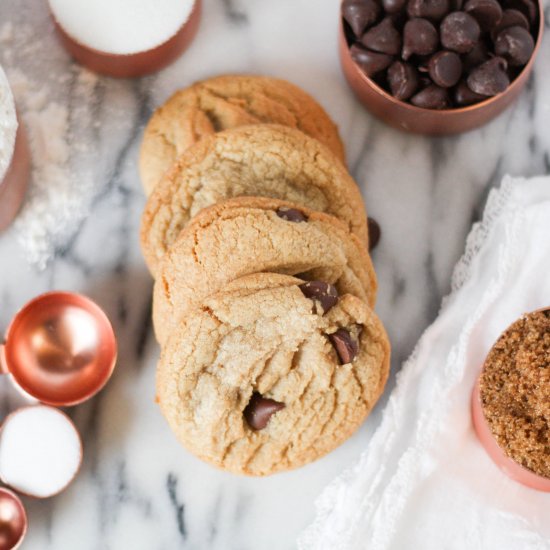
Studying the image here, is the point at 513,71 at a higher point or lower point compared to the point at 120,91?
higher

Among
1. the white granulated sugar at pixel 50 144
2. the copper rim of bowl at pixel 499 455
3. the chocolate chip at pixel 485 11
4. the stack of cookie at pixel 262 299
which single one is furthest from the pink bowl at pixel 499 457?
the white granulated sugar at pixel 50 144

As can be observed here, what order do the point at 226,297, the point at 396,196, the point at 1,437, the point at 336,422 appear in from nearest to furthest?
the point at 226,297
the point at 336,422
the point at 1,437
the point at 396,196

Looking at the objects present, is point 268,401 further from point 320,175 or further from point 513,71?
point 513,71

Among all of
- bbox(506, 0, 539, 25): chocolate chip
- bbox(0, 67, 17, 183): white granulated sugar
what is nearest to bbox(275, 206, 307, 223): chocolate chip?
bbox(0, 67, 17, 183): white granulated sugar

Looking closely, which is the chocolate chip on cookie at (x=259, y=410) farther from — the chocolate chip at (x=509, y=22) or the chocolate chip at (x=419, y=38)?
the chocolate chip at (x=509, y=22)

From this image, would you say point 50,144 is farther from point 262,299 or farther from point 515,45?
point 515,45

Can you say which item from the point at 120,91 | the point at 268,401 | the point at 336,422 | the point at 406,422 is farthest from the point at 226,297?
the point at 120,91

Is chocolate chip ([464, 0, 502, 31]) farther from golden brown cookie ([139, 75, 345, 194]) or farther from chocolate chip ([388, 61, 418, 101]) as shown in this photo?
golden brown cookie ([139, 75, 345, 194])

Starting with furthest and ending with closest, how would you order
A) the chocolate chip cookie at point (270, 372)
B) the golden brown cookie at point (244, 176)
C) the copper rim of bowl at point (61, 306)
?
1. the copper rim of bowl at point (61, 306)
2. the golden brown cookie at point (244, 176)
3. the chocolate chip cookie at point (270, 372)
